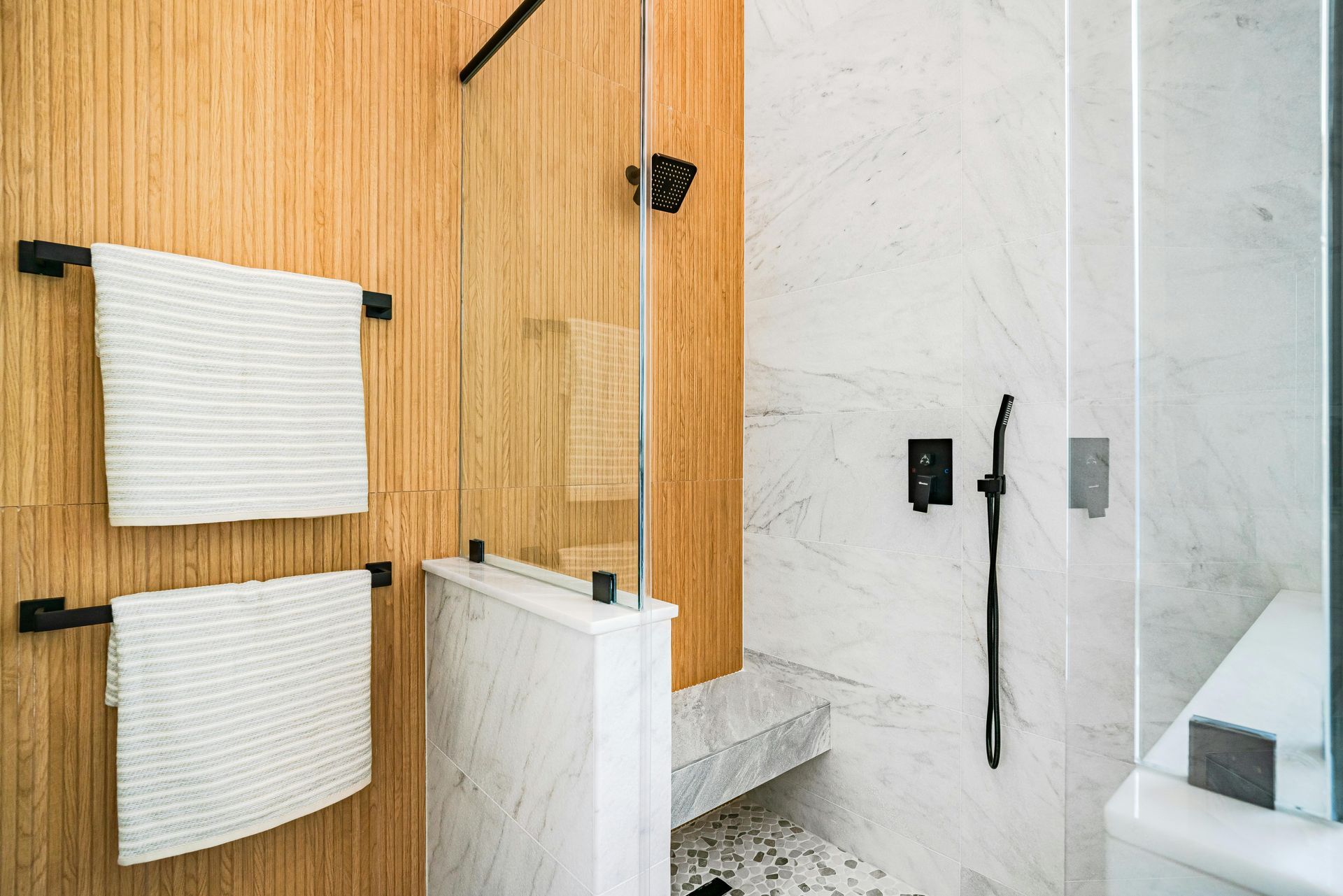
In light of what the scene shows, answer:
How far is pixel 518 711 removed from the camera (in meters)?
1.00

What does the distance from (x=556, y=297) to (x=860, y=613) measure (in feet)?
3.39

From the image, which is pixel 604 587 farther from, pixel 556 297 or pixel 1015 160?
pixel 1015 160

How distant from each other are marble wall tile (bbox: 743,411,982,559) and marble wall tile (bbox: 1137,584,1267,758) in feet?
3.06

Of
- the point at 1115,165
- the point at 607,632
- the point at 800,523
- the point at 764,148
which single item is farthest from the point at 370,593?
the point at 764,148

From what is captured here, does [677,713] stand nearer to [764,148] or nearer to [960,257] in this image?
[960,257]

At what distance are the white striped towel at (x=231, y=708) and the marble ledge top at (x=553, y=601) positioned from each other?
21 centimetres

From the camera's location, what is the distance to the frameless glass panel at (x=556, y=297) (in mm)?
920

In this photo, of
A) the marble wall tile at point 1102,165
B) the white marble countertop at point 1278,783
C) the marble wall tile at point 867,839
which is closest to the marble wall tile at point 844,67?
the marble wall tile at point 1102,165

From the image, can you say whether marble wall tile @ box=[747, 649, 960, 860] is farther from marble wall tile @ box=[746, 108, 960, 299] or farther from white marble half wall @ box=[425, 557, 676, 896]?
marble wall tile @ box=[746, 108, 960, 299]

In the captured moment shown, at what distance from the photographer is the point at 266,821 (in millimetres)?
978

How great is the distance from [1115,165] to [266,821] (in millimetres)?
1367

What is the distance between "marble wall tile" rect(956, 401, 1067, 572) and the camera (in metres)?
1.15

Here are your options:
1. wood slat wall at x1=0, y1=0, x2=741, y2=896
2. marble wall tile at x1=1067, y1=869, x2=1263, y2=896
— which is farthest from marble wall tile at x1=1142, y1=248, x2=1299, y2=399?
wood slat wall at x1=0, y1=0, x2=741, y2=896

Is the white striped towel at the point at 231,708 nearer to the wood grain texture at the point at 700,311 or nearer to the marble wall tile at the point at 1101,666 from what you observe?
the wood grain texture at the point at 700,311
